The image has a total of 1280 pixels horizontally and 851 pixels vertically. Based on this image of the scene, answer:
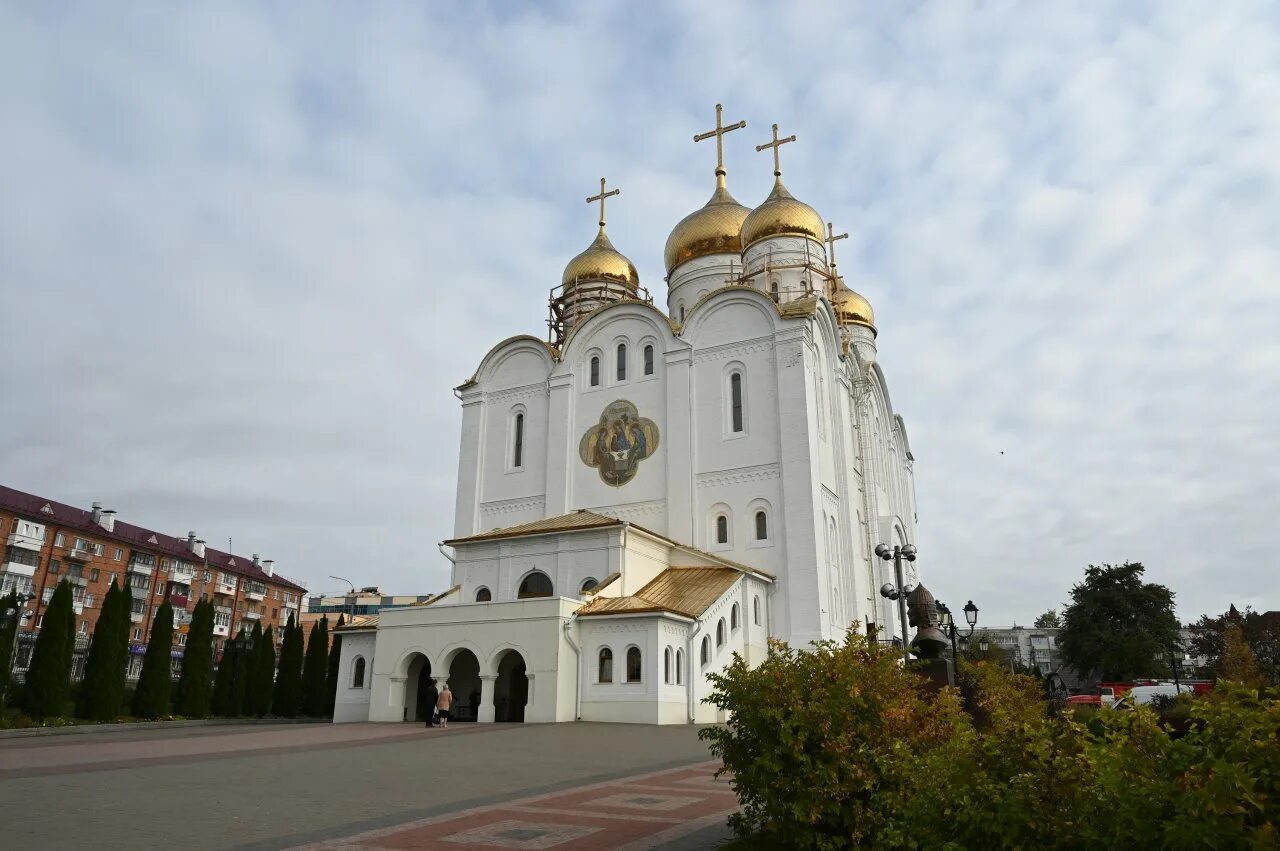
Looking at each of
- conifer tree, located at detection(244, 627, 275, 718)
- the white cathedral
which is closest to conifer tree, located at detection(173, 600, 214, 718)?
conifer tree, located at detection(244, 627, 275, 718)

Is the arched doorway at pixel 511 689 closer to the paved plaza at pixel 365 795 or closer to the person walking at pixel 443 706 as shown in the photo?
the person walking at pixel 443 706

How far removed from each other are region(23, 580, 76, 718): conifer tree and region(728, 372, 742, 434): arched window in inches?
781

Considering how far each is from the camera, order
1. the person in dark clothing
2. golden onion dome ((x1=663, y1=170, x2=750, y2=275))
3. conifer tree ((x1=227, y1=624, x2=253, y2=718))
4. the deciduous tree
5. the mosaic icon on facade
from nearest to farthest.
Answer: the person in dark clothing → conifer tree ((x1=227, y1=624, x2=253, y2=718)) → the mosaic icon on facade → golden onion dome ((x1=663, y1=170, x2=750, y2=275)) → the deciduous tree

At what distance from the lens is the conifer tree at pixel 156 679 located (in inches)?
969

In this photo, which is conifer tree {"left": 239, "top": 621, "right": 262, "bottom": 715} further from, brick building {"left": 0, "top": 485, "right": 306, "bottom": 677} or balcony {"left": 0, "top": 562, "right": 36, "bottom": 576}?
balcony {"left": 0, "top": 562, "right": 36, "bottom": 576}

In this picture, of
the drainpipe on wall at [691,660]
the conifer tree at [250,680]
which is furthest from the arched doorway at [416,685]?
the conifer tree at [250,680]

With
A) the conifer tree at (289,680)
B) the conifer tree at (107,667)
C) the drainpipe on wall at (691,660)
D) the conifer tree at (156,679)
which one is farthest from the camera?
the conifer tree at (289,680)

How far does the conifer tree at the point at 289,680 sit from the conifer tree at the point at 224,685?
2.00m

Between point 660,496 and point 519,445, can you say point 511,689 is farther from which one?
point 519,445

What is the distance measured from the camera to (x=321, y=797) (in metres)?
8.60

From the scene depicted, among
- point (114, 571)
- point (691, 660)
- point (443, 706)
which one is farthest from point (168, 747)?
point (114, 571)

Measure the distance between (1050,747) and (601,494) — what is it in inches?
1034

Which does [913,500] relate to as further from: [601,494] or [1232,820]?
[1232,820]

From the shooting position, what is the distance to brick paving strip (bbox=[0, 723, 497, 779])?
11602mm
